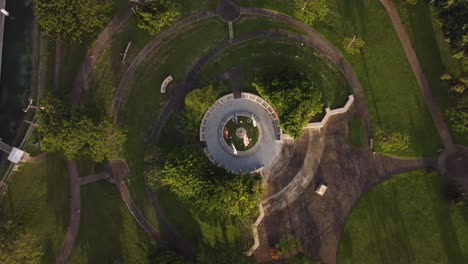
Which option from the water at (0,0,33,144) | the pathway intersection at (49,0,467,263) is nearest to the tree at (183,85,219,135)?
the pathway intersection at (49,0,467,263)

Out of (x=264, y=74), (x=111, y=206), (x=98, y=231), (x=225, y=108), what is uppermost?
(x=264, y=74)

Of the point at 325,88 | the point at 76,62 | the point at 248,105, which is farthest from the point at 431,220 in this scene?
the point at 76,62

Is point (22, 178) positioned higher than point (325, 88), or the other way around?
point (325, 88)

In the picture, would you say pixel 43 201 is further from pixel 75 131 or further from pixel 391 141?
pixel 391 141

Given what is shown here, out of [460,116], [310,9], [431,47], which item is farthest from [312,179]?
[431,47]

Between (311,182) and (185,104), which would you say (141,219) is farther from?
(311,182)

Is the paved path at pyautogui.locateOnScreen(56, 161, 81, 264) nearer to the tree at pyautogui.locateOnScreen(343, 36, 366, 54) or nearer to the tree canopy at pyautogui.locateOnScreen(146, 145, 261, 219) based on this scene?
the tree canopy at pyautogui.locateOnScreen(146, 145, 261, 219)
